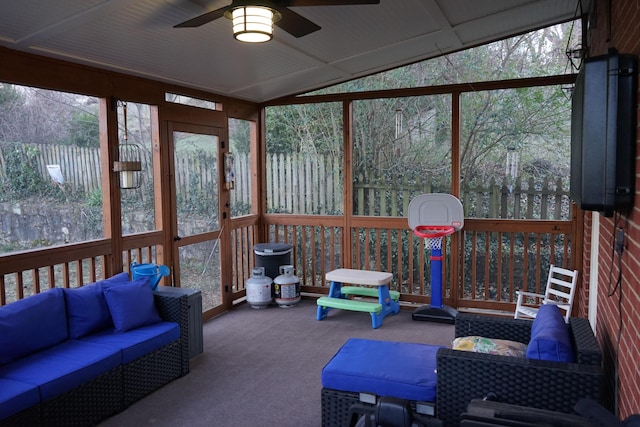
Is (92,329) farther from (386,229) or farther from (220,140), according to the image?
(386,229)

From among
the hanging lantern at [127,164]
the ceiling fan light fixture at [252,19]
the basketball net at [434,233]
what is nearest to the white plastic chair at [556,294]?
the basketball net at [434,233]

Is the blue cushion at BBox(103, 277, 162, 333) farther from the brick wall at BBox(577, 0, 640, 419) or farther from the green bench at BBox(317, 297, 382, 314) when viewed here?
the brick wall at BBox(577, 0, 640, 419)

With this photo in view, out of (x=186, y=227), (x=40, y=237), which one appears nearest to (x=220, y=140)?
(x=186, y=227)

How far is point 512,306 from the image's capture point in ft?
17.6

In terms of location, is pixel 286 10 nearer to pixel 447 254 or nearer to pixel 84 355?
pixel 84 355

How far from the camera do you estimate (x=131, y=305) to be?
146 inches

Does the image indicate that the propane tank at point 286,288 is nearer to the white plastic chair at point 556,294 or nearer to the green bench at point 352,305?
the green bench at point 352,305

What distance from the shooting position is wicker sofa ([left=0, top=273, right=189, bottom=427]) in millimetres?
2803

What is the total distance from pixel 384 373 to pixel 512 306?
3070mm

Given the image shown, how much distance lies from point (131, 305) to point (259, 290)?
7.15 feet

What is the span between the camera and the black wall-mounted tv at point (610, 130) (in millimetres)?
1926

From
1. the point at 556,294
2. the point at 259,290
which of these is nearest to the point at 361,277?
the point at 259,290

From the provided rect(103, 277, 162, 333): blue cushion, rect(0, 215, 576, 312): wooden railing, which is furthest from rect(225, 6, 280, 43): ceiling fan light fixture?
rect(0, 215, 576, 312): wooden railing

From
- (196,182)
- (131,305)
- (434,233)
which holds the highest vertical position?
(196,182)
